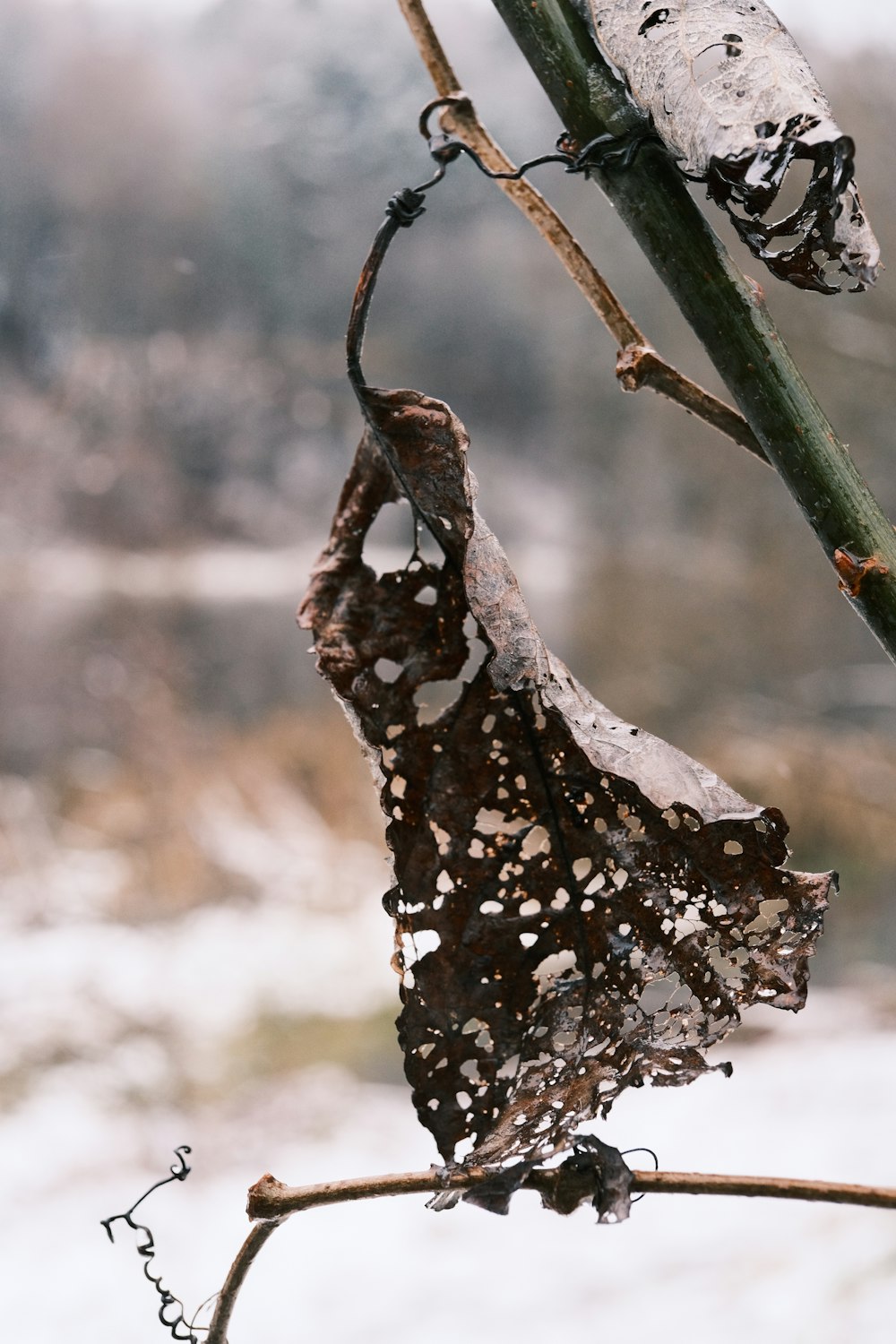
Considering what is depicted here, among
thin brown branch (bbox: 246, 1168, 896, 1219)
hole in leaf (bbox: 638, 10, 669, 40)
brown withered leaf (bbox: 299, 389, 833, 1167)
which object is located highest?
hole in leaf (bbox: 638, 10, 669, 40)

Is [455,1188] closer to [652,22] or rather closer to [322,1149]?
[652,22]

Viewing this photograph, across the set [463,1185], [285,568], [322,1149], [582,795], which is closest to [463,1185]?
[463,1185]

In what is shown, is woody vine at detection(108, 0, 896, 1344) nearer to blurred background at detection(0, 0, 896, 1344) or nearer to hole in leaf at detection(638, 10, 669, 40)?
hole in leaf at detection(638, 10, 669, 40)

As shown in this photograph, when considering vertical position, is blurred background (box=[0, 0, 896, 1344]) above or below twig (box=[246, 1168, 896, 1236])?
above

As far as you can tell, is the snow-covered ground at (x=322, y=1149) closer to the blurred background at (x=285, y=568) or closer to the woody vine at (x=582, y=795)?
the blurred background at (x=285, y=568)

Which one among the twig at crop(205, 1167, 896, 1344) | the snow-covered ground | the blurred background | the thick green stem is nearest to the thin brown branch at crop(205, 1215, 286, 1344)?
the twig at crop(205, 1167, 896, 1344)

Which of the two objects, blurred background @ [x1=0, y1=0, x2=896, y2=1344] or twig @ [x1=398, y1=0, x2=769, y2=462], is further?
blurred background @ [x1=0, y1=0, x2=896, y2=1344]

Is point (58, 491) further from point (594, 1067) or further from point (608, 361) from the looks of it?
point (594, 1067)

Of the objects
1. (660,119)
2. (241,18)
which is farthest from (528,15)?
(241,18)
